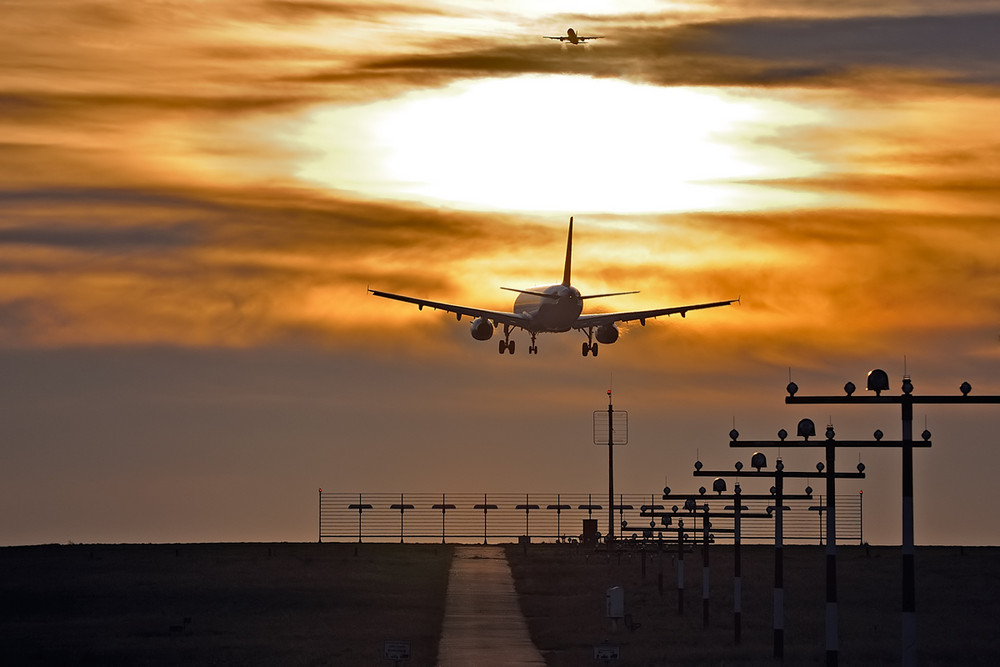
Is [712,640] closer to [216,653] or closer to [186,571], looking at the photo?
[216,653]

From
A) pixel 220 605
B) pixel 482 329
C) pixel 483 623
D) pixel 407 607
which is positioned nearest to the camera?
pixel 483 623

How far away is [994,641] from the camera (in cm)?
8088

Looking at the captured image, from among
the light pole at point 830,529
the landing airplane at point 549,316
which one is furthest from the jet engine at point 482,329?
A: the light pole at point 830,529

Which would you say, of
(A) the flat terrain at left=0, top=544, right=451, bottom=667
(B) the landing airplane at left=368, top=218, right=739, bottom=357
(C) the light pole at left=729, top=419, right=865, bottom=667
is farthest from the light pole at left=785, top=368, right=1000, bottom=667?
(B) the landing airplane at left=368, top=218, right=739, bottom=357

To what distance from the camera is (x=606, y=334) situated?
142750 millimetres

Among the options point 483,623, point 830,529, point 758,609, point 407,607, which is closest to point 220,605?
point 407,607

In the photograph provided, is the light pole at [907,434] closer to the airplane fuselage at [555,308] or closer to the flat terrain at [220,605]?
the flat terrain at [220,605]

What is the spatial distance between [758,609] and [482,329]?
4774cm

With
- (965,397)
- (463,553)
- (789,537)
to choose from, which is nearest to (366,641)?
(965,397)

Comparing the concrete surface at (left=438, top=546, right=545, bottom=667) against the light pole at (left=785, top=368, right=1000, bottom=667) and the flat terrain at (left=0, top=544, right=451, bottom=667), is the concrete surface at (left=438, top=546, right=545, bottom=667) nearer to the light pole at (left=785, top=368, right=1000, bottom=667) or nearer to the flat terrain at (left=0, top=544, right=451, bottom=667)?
the flat terrain at (left=0, top=544, right=451, bottom=667)

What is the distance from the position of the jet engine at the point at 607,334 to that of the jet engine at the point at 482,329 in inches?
350

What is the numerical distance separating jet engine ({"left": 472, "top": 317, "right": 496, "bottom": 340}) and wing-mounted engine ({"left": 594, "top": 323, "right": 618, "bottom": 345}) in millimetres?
8691

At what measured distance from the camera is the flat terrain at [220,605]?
77.6 meters

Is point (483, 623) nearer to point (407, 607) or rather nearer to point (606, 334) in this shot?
point (407, 607)
